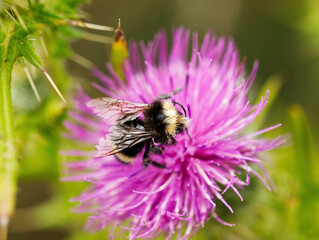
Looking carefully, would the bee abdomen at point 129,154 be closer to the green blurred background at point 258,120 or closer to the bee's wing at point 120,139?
A: the bee's wing at point 120,139

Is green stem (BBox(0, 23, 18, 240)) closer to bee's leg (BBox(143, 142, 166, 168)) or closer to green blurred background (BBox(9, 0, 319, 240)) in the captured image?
green blurred background (BBox(9, 0, 319, 240))

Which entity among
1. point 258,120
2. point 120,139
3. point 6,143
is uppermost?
point 258,120

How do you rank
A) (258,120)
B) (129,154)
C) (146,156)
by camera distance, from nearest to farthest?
(129,154)
(146,156)
(258,120)

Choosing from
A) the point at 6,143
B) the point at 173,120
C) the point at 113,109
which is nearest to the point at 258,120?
the point at 173,120

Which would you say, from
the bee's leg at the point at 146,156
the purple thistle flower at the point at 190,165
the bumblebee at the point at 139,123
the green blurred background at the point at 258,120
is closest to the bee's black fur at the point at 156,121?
the bumblebee at the point at 139,123

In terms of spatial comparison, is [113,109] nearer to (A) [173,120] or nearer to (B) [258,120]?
(A) [173,120]

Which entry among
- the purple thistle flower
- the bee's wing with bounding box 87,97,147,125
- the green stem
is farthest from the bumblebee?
the green stem
